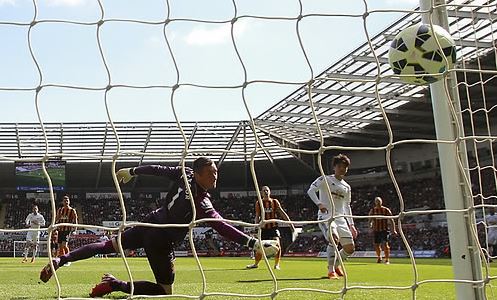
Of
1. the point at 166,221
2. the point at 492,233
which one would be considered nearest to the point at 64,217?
the point at 166,221

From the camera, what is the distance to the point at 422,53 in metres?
3.74

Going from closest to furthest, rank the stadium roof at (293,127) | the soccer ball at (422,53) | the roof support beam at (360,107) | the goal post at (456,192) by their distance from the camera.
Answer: the goal post at (456,192)
the soccer ball at (422,53)
the stadium roof at (293,127)
the roof support beam at (360,107)

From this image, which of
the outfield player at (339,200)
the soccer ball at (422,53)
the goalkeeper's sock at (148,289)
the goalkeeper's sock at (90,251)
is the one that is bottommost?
the goalkeeper's sock at (148,289)

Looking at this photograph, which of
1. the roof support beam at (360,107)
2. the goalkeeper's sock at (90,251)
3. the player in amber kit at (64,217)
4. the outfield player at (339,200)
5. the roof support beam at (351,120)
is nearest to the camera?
the goalkeeper's sock at (90,251)

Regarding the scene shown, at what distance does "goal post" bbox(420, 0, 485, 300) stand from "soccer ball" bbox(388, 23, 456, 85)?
0.09 metres

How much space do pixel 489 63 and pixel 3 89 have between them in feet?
54.6

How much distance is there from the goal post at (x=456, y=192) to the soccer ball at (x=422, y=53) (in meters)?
0.09

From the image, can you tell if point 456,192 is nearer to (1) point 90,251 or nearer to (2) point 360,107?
(1) point 90,251

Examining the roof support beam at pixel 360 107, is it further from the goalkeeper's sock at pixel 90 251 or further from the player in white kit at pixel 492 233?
the goalkeeper's sock at pixel 90 251

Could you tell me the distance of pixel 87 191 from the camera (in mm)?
39250

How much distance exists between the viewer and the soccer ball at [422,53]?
3568mm

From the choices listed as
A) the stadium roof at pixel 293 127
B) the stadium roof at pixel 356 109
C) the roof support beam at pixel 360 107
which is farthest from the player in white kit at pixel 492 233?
the roof support beam at pixel 360 107

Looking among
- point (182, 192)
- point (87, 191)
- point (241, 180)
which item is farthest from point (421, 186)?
point (182, 192)

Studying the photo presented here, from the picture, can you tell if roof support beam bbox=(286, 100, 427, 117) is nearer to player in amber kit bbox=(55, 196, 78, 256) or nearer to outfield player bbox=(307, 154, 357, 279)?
player in amber kit bbox=(55, 196, 78, 256)
